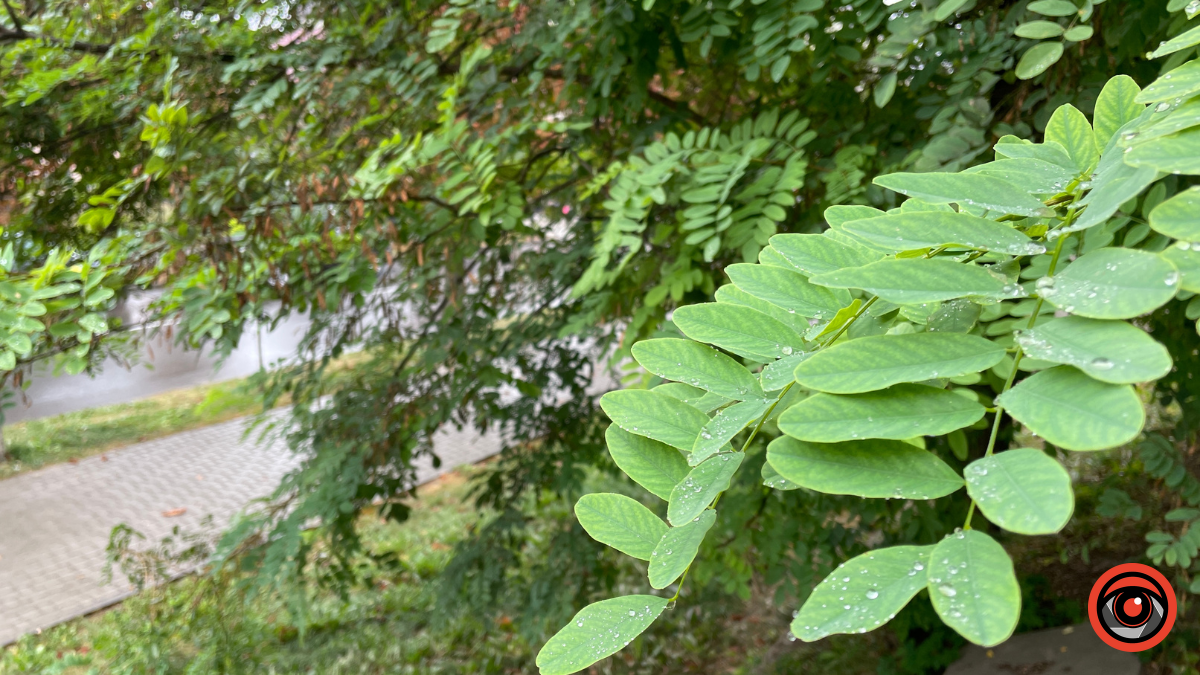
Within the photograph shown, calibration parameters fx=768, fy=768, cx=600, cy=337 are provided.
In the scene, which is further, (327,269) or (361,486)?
(361,486)

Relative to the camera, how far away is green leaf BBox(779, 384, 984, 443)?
49cm

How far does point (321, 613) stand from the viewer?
553 cm

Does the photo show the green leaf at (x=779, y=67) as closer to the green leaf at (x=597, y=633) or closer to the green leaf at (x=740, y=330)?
the green leaf at (x=740, y=330)

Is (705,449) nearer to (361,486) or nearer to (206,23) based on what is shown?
(361,486)

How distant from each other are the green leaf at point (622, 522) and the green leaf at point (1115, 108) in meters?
0.55

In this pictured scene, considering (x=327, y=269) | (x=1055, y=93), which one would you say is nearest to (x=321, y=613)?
(x=327, y=269)

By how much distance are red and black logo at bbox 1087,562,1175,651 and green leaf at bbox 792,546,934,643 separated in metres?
0.90

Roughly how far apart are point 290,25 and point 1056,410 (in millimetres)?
3323

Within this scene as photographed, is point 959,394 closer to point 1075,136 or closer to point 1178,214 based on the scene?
point 1178,214

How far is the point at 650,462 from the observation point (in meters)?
0.66

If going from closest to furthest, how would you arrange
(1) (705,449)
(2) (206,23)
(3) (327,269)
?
(1) (705,449) → (3) (327,269) → (2) (206,23)

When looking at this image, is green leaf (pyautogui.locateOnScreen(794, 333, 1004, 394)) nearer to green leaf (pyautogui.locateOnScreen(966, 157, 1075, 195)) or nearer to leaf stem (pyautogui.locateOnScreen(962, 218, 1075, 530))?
leaf stem (pyautogui.locateOnScreen(962, 218, 1075, 530))

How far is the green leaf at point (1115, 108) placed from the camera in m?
0.74

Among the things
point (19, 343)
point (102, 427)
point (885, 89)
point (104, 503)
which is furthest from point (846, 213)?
point (102, 427)
